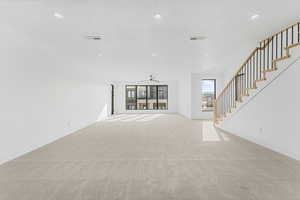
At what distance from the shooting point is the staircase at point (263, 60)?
366 cm

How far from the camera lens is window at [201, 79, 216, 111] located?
9.14 m

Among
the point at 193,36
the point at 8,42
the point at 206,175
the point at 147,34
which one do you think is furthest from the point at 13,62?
the point at 206,175

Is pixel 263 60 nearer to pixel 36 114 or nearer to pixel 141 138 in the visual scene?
pixel 141 138

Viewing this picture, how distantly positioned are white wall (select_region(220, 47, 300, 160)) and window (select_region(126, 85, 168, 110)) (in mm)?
8922

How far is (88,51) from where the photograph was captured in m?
4.82

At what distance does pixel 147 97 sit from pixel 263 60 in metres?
9.57

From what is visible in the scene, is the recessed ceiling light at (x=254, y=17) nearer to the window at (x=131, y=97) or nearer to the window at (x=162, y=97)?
the window at (x=162, y=97)

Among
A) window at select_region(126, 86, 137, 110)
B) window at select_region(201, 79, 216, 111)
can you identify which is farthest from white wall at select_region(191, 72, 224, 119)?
window at select_region(126, 86, 137, 110)

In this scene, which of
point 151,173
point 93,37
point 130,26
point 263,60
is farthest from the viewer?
point 263,60

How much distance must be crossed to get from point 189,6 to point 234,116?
4.16m

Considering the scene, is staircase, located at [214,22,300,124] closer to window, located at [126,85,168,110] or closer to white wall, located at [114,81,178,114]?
white wall, located at [114,81,178,114]

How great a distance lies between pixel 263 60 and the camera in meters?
4.62

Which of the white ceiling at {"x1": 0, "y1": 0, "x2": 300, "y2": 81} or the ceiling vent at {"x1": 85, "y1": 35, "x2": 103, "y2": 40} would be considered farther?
the ceiling vent at {"x1": 85, "y1": 35, "x2": 103, "y2": 40}

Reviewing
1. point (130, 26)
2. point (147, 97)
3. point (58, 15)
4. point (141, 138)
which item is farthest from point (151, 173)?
point (147, 97)
